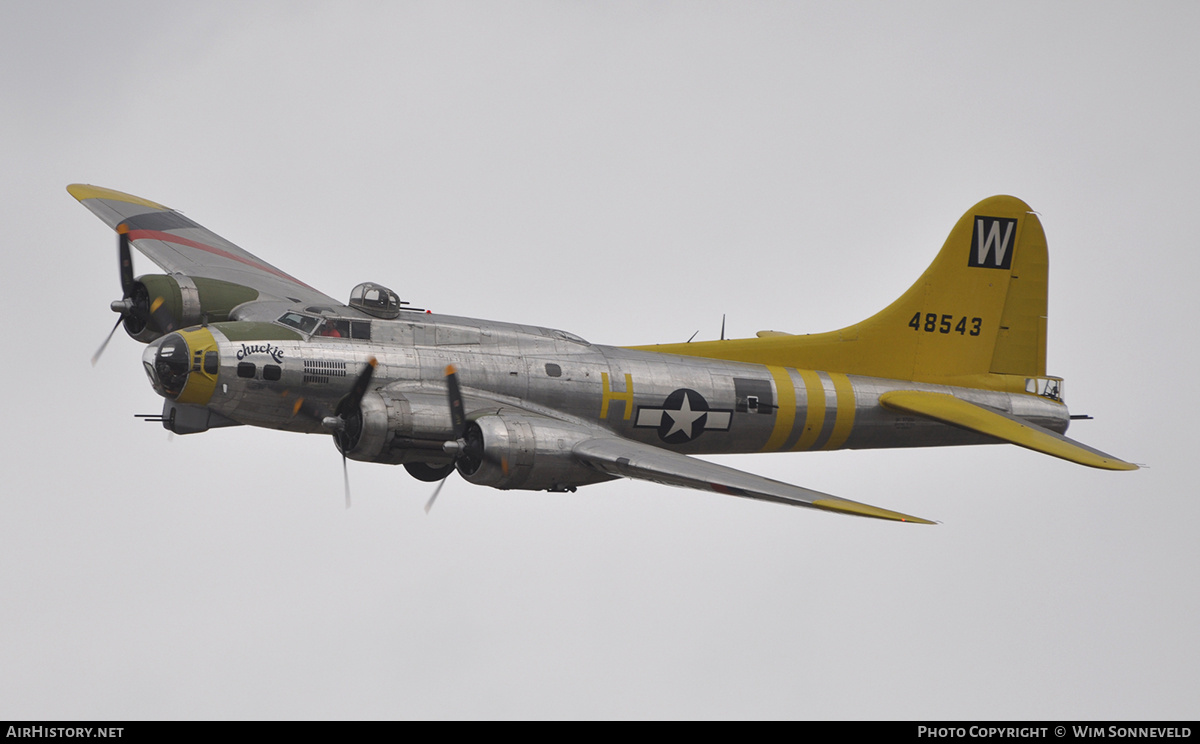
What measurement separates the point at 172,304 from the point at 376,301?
3.64 metres

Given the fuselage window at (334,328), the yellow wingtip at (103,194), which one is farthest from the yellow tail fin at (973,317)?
the yellow wingtip at (103,194)

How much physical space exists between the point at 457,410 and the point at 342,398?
178 cm

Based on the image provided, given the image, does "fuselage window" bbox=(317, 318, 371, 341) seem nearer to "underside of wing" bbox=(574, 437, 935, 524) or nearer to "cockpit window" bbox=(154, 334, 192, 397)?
"cockpit window" bbox=(154, 334, 192, 397)

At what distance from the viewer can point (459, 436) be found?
2373 centimetres

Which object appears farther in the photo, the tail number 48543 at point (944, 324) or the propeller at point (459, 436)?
the tail number 48543 at point (944, 324)

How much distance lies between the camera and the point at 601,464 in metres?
23.5

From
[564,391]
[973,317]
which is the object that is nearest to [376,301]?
[564,391]

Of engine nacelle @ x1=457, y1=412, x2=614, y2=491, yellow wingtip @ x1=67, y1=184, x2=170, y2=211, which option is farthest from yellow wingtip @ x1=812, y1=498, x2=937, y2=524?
yellow wingtip @ x1=67, y1=184, x2=170, y2=211

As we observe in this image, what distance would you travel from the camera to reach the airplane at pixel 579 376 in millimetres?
23578

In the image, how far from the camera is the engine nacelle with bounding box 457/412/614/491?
23312 mm

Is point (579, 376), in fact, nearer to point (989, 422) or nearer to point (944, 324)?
point (989, 422)

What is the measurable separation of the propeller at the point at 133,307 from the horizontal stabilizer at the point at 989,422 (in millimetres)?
12375

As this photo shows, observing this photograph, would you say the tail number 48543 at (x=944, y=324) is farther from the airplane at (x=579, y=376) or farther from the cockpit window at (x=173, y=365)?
the cockpit window at (x=173, y=365)

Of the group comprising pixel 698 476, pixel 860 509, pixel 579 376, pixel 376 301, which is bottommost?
pixel 860 509
